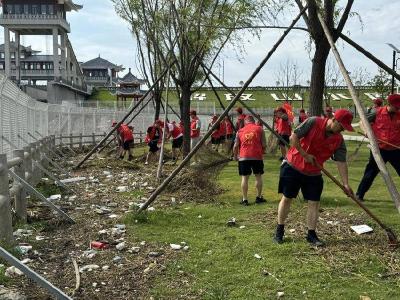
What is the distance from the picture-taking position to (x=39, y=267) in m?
5.68

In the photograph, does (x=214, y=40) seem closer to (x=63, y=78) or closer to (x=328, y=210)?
(x=328, y=210)

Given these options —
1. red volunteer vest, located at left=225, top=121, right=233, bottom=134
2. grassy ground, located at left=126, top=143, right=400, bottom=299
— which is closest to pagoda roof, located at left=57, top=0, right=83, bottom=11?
red volunteer vest, located at left=225, top=121, right=233, bottom=134

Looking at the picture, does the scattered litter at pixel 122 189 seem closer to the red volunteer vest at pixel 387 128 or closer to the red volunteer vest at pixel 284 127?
the red volunteer vest at pixel 387 128

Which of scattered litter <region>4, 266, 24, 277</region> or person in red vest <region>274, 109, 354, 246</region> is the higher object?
person in red vest <region>274, 109, 354, 246</region>

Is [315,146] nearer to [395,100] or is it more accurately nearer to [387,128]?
[395,100]

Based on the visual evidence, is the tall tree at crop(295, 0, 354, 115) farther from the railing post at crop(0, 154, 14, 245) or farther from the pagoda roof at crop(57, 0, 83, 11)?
the pagoda roof at crop(57, 0, 83, 11)

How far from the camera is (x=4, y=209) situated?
237 inches

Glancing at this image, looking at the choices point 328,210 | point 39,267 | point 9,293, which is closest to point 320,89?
point 328,210

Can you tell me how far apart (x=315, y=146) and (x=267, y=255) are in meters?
1.39

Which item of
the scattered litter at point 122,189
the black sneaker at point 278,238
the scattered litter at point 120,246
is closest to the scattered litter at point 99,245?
the scattered litter at point 120,246

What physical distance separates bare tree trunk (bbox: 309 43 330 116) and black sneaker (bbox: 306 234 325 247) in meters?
3.47

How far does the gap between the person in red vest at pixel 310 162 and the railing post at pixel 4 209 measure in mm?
3179

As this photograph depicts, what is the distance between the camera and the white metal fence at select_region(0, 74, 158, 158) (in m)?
10.5

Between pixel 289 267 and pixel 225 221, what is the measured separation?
93.4 inches
